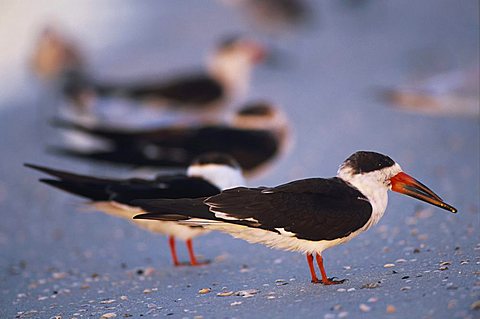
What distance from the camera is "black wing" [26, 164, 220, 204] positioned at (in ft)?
15.1

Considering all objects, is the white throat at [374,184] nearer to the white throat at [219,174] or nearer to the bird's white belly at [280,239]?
the bird's white belly at [280,239]

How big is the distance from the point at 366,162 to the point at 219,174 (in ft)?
4.65

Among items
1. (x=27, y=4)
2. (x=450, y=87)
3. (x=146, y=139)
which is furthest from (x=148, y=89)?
(x=27, y=4)

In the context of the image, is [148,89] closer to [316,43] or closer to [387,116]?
[387,116]

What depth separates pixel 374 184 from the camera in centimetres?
383

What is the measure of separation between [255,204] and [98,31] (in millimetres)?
9916

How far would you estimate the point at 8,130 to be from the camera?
9.11 m

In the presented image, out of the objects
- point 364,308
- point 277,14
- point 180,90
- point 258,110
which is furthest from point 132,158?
point 277,14

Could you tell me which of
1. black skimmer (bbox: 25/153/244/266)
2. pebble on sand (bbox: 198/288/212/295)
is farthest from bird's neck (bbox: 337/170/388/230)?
black skimmer (bbox: 25/153/244/266)

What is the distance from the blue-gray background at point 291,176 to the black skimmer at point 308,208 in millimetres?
234

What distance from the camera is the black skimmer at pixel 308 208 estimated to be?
368 cm

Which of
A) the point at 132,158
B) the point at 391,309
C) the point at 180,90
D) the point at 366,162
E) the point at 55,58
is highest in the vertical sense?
the point at 55,58

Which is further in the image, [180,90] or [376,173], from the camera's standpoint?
[180,90]

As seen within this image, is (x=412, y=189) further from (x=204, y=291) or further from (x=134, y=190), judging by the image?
(x=134, y=190)
